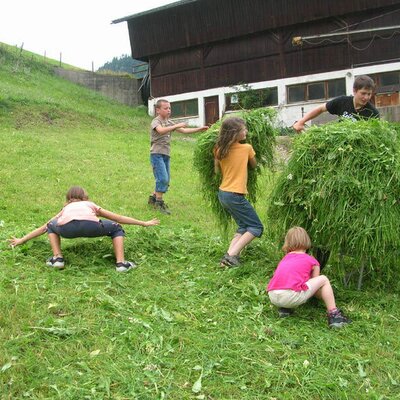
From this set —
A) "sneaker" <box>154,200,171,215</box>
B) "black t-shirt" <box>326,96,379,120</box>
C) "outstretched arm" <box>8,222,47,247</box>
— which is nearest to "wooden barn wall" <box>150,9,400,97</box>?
"sneaker" <box>154,200,171,215</box>

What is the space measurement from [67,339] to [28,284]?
47.0 inches

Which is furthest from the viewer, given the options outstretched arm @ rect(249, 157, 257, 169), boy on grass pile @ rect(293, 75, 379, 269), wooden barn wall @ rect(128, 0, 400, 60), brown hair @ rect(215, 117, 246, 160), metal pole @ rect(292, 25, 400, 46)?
wooden barn wall @ rect(128, 0, 400, 60)

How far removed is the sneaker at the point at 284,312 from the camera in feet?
14.8

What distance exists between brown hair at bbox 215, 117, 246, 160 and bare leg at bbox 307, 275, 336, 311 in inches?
75.3

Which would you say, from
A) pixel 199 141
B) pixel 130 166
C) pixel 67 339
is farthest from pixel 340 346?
pixel 130 166

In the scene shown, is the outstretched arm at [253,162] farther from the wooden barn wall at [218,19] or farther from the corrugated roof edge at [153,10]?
the corrugated roof edge at [153,10]

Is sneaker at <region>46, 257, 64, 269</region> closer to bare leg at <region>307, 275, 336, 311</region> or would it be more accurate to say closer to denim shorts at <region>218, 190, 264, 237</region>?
denim shorts at <region>218, 190, 264, 237</region>

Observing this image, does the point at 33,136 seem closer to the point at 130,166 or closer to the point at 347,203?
the point at 130,166

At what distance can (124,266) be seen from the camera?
5.60 m

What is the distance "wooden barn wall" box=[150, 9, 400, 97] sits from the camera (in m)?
24.5

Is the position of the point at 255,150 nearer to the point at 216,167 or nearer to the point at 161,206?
the point at 216,167

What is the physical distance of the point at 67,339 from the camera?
3980mm

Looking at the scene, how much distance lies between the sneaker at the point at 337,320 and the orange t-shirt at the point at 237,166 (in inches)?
75.0

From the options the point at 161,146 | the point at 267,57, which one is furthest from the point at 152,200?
the point at 267,57
